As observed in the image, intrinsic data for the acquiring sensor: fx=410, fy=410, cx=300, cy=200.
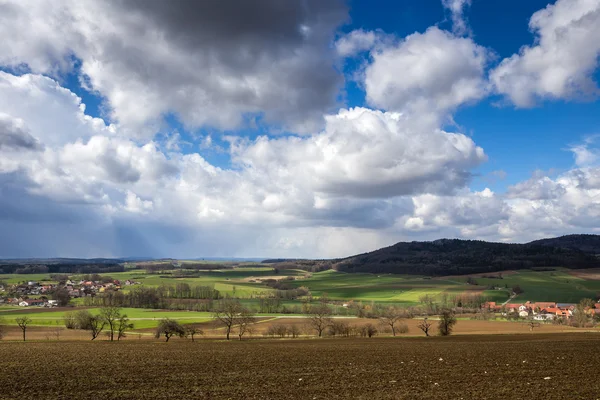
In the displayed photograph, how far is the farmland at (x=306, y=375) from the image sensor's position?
24859mm

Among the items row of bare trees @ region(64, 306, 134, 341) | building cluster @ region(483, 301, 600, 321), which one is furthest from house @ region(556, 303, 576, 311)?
row of bare trees @ region(64, 306, 134, 341)

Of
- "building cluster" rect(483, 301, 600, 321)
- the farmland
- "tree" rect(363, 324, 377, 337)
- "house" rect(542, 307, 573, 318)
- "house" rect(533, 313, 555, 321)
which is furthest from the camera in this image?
"building cluster" rect(483, 301, 600, 321)

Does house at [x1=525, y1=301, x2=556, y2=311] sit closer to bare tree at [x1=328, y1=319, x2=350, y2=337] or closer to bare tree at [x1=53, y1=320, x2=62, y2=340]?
bare tree at [x1=328, y1=319, x2=350, y2=337]

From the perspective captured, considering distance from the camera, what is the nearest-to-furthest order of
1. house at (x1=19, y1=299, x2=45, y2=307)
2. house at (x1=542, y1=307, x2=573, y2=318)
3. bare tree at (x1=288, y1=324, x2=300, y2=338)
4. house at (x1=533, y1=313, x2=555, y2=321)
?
bare tree at (x1=288, y1=324, x2=300, y2=338)
house at (x1=542, y1=307, x2=573, y2=318)
house at (x1=533, y1=313, x2=555, y2=321)
house at (x1=19, y1=299, x2=45, y2=307)

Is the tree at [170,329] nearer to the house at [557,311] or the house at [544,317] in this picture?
the house at [544,317]

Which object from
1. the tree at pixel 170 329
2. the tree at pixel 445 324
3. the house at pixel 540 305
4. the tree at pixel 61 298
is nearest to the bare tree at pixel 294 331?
the tree at pixel 170 329

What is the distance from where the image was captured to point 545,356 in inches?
1586

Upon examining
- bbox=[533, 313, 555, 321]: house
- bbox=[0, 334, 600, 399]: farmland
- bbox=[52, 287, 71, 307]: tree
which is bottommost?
bbox=[533, 313, 555, 321]: house

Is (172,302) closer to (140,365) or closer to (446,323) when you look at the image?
(446,323)

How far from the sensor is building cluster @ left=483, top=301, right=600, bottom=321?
13750 centimetres

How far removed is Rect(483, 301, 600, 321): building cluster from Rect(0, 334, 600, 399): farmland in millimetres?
110124

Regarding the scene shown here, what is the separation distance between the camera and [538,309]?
149 meters

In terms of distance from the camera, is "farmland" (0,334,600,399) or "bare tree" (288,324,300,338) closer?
"farmland" (0,334,600,399)

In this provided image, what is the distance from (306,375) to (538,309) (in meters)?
148
